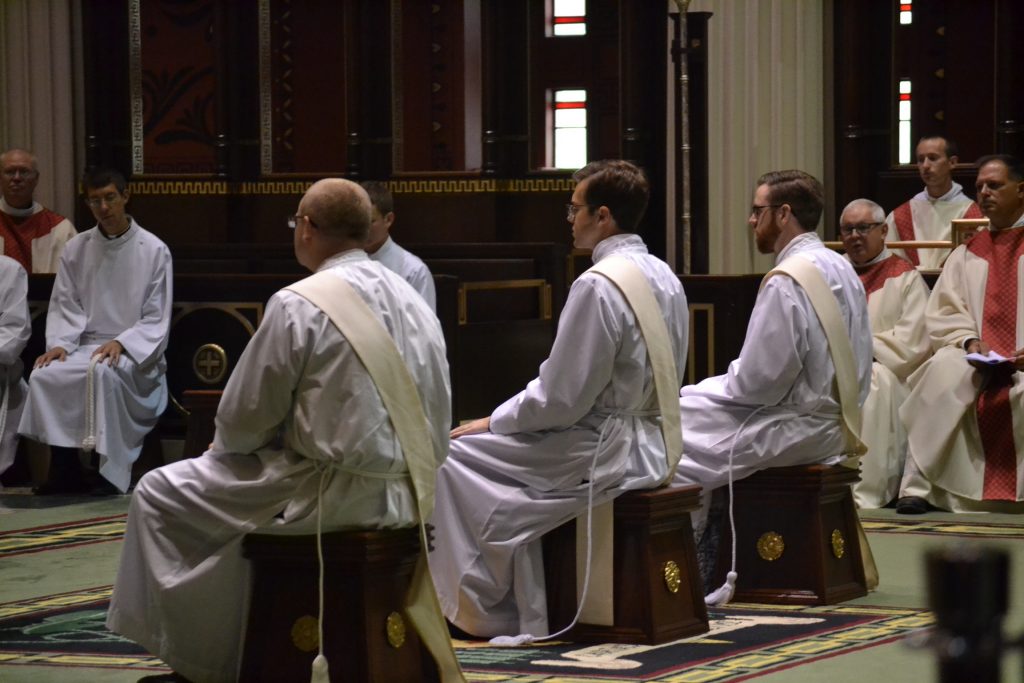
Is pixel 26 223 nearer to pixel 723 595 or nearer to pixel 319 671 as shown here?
pixel 723 595

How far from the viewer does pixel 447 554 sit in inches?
197

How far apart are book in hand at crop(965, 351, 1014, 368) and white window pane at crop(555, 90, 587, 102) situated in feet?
16.7

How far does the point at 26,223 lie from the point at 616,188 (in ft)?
18.0

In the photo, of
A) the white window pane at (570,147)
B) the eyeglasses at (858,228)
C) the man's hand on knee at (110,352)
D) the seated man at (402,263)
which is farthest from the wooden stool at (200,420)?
the white window pane at (570,147)

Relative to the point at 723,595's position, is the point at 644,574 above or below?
above

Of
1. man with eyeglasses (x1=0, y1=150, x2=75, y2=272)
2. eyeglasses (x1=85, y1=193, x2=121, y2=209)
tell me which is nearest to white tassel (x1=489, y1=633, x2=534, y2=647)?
eyeglasses (x1=85, y1=193, x2=121, y2=209)

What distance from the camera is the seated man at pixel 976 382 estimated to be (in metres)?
7.59

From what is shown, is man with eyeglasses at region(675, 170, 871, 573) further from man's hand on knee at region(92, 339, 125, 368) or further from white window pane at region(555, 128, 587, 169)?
white window pane at region(555, 128, 587, 169)

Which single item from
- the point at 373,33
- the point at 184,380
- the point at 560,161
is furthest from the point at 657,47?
the point at 184,380

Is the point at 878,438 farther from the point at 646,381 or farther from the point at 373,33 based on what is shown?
the point at 373,33

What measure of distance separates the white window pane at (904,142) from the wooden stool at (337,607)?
27.4ft

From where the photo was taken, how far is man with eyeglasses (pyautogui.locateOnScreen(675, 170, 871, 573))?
17.7ft

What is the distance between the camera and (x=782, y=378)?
17.8 feet

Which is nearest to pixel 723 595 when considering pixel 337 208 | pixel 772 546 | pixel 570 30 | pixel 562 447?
pixel 772 546
